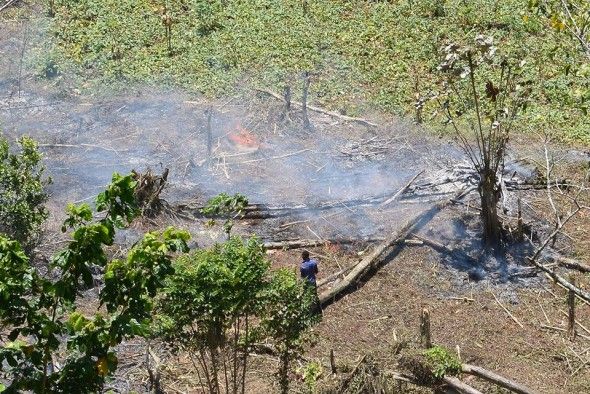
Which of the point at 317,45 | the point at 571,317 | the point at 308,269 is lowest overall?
the point at 571,317

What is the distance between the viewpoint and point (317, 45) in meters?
18.7

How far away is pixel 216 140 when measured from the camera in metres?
15.3

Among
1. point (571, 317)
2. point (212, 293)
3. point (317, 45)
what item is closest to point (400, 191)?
point (571, 317)

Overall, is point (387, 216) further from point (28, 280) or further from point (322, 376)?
point (28, 280)

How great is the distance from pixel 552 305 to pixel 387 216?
2794mm

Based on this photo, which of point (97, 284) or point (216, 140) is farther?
point (216, 140)

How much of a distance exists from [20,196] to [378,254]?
4.73m

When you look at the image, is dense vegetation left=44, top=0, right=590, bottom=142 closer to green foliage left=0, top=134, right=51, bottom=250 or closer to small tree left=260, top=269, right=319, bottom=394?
green foliage left=0, top=134, right=51, bottom=250

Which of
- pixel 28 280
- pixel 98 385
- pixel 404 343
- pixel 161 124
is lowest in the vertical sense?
pixel 404 343

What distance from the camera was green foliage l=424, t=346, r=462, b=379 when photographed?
30.6 feet

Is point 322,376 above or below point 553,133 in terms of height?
below

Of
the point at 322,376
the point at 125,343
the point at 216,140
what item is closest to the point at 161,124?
the point at 216,140

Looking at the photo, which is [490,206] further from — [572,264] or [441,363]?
[441,363]

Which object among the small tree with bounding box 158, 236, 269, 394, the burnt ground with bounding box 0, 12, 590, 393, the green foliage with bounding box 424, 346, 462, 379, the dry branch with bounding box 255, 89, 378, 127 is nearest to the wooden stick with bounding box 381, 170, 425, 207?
the burnt ground with bounding box 0, 12, 590, 393
